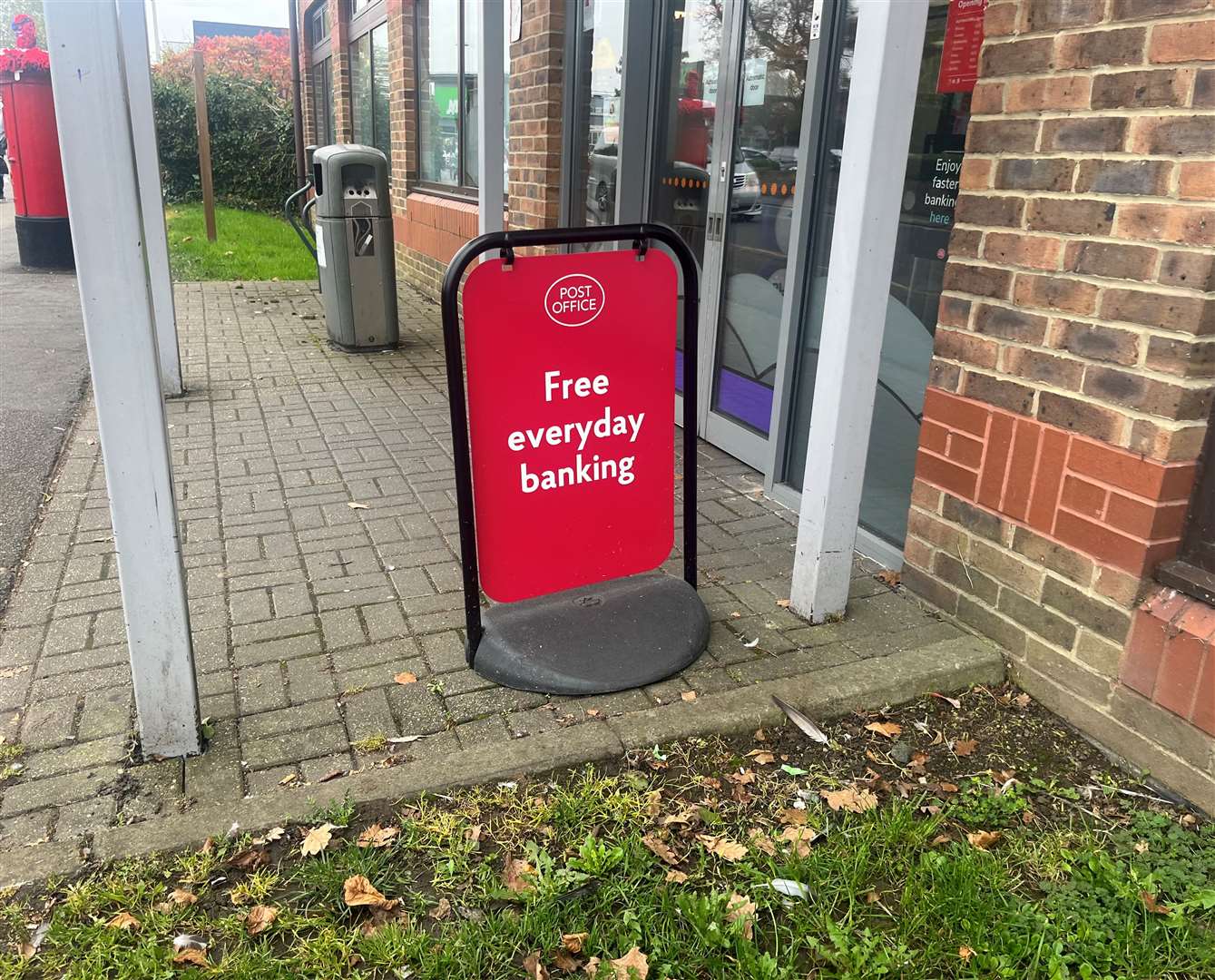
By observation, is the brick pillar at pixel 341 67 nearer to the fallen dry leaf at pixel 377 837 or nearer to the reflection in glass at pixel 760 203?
the reflection in glass at pixel 760 203

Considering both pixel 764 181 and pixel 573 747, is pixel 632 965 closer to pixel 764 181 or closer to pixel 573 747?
pixel 573 747

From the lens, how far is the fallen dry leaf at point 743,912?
2078 mm

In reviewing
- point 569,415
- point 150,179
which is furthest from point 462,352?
point 150,179

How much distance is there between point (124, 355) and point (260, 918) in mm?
1276

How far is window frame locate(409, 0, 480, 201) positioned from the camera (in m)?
8.91

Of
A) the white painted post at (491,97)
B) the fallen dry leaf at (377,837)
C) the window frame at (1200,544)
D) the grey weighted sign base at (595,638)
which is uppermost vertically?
the white painted post at (491,97)

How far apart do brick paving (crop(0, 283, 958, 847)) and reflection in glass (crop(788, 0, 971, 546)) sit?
437mm

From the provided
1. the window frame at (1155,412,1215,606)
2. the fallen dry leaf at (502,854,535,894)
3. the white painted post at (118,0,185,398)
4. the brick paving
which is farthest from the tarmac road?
the window frame at (1155,412,1215,606)

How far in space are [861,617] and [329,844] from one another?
6.35 feet

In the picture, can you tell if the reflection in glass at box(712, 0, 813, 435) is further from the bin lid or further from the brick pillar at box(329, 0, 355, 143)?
the brick pillar at box(329, 0, 355, 143)

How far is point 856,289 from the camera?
2900 millimetres

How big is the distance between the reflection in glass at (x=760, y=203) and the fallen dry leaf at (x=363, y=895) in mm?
3242

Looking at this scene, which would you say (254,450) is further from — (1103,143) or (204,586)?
(1103,143)

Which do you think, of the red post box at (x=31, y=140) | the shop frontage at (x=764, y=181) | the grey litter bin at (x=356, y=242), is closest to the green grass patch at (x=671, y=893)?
the shop frontage at (x=764, y=181)
